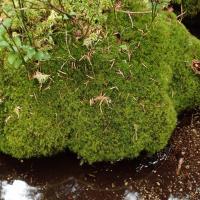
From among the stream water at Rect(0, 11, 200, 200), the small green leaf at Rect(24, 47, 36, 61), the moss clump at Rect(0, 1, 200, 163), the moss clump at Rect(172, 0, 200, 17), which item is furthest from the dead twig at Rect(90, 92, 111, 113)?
the moss clump at Rect(172, 0, 200, 17)

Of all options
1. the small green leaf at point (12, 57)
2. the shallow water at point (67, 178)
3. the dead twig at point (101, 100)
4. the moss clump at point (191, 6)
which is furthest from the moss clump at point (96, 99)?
the moss clump at point (191, 6)

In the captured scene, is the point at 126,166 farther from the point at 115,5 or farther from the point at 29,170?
the point at 115,5

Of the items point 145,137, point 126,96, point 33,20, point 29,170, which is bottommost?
point 29,170

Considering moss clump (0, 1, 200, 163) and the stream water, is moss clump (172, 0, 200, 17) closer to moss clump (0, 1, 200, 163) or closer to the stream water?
moss clump (0, 1, 200, 163)

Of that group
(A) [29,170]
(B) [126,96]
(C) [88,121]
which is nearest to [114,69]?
(B) [126,96]

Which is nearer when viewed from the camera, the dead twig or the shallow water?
the shallow water

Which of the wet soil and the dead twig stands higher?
the dead twig
